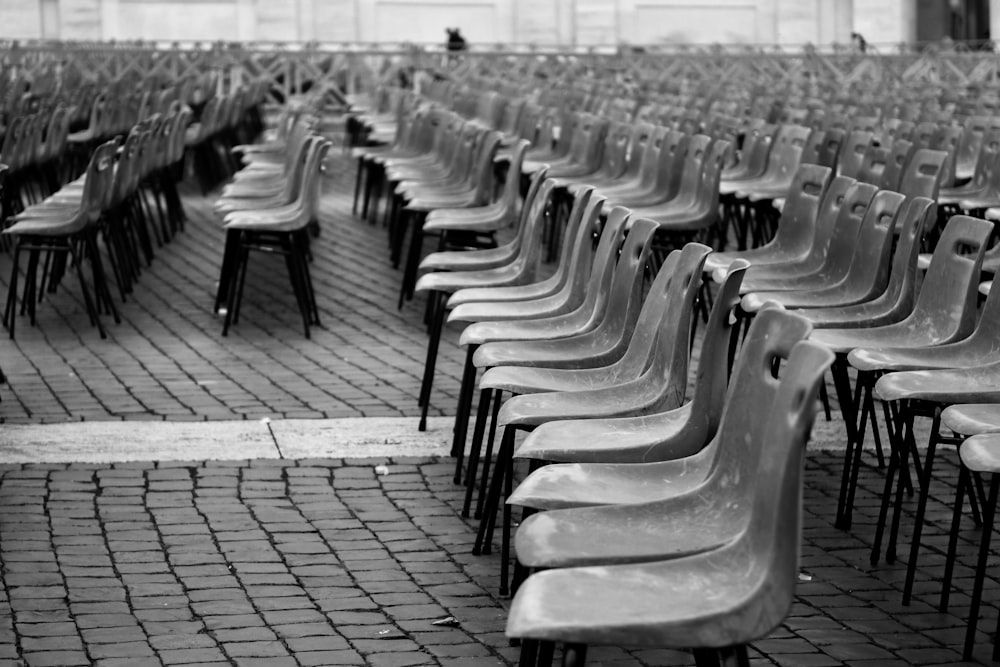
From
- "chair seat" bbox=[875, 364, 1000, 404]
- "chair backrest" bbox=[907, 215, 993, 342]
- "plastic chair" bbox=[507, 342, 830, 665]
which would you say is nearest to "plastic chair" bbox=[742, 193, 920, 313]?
"chair backrest" bbox=[907, 215, 993, 342]

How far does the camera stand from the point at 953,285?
5.73m

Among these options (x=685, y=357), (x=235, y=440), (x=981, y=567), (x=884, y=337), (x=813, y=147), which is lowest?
(x=235, y=440)

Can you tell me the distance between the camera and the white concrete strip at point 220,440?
6816 mm

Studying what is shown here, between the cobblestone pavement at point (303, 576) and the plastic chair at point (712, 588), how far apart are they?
120 cm

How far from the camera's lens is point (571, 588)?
3.39 meters

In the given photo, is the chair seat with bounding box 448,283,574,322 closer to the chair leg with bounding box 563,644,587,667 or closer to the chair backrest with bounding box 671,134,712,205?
the chair backrest with bounding box 671,134,712,205

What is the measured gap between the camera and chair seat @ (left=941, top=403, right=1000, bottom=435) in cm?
455

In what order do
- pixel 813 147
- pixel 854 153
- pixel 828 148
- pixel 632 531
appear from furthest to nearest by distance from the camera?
pixel 828 148 → pixel 813 147 → pixel 854 153 → pixel 632 531

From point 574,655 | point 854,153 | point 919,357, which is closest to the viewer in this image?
point 574,655

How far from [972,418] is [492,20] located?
3275 cm

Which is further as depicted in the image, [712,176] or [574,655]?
[712,176]

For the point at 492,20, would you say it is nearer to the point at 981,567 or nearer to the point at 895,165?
the point at 895,165

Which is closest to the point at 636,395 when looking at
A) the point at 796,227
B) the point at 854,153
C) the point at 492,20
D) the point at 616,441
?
the point at 616,441

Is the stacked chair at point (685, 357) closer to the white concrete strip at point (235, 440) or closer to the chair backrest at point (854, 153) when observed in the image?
the chair backrest at point (854, 153)
